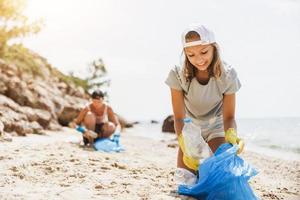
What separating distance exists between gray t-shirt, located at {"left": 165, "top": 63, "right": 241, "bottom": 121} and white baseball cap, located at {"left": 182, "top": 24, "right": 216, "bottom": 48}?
0.32 m

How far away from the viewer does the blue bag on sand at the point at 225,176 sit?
3377 mm

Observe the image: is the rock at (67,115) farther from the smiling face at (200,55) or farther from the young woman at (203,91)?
the smiling face at (200,55)

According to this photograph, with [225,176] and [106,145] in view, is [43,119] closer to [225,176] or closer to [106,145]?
[106,145]

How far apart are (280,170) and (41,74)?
14.0 meters

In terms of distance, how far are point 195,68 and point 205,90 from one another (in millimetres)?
214

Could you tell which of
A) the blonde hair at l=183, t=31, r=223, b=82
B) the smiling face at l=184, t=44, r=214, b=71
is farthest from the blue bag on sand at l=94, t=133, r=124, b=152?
the smiling face at l=184, t=44, r=214, b=71

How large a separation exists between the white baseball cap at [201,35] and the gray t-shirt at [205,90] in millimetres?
319

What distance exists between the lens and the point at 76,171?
4430 mm

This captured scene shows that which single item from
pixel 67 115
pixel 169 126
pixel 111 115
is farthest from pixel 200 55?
pixel 169 126

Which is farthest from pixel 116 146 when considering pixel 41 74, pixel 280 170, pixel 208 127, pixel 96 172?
pixel 41 74

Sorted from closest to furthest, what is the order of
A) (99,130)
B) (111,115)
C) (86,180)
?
1. (86,180)
2. (99,130)
3. (111,115)

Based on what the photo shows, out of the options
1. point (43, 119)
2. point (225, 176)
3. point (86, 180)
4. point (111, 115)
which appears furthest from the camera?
point (43, 119)

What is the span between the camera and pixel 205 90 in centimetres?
392

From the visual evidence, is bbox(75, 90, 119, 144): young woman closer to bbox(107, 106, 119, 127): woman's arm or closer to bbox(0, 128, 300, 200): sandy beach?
bbox(107, 106, 119, 127): woman's arm
